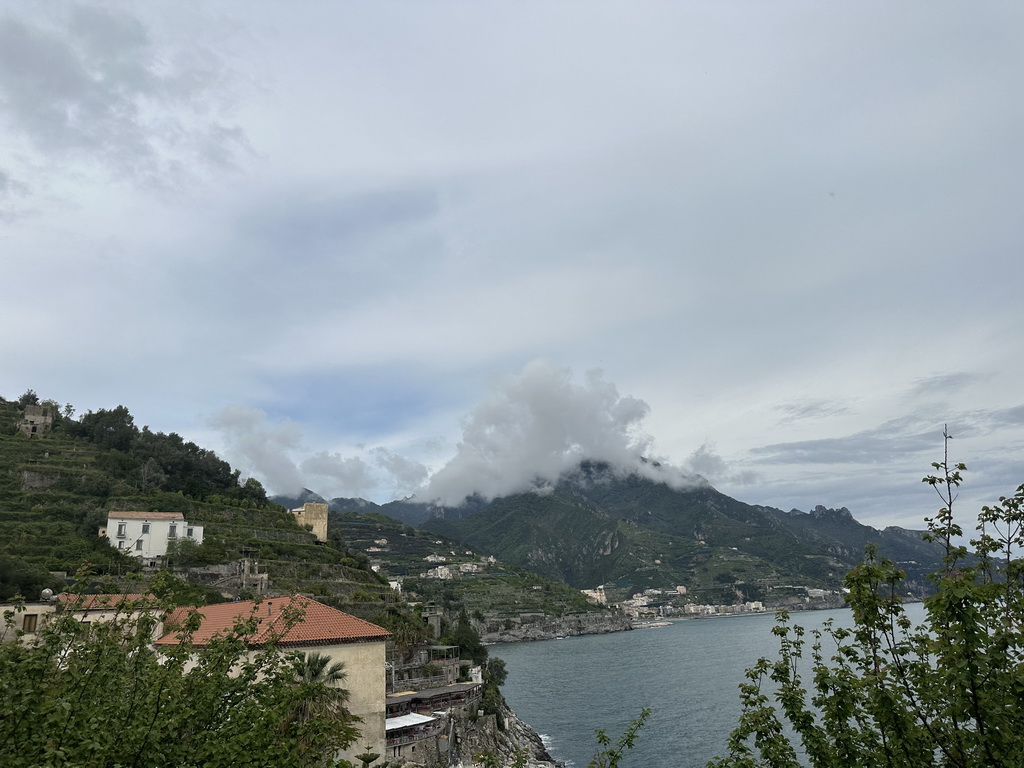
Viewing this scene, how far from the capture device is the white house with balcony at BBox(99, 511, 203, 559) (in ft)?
213

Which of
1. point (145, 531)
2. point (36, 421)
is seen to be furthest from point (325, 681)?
point (36, 421)

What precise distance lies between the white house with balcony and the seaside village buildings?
25700 millimetres

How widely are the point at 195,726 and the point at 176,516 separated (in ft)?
226

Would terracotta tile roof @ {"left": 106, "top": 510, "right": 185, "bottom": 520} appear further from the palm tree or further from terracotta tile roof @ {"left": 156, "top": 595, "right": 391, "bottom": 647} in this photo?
the palm tree

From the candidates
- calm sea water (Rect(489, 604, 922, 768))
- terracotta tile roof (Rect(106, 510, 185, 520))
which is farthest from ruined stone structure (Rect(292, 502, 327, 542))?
calm sea water (Rect(489, 604, 922, 768))

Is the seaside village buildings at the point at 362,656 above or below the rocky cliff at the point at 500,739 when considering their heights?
above

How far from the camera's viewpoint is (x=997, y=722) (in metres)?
7.62

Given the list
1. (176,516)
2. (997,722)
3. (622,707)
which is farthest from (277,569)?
(997,722)

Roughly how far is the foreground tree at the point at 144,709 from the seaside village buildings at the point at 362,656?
700mm

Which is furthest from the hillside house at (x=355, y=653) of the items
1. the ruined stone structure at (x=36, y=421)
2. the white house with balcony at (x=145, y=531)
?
the ruined stone structure at (x=36, y=421)

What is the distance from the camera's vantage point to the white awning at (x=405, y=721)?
131 ft

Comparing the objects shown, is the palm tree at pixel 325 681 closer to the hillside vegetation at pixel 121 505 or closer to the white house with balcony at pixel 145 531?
the hillside vegetation at pixel 121 505

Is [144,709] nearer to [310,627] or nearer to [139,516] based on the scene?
[310,627]

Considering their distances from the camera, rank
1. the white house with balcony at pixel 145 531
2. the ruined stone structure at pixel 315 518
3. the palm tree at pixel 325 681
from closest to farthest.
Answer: the palm tree at pixel 325 681 → the white house with balcony at pixel 145 531 → the ruined stone structure at pixel 315 518
